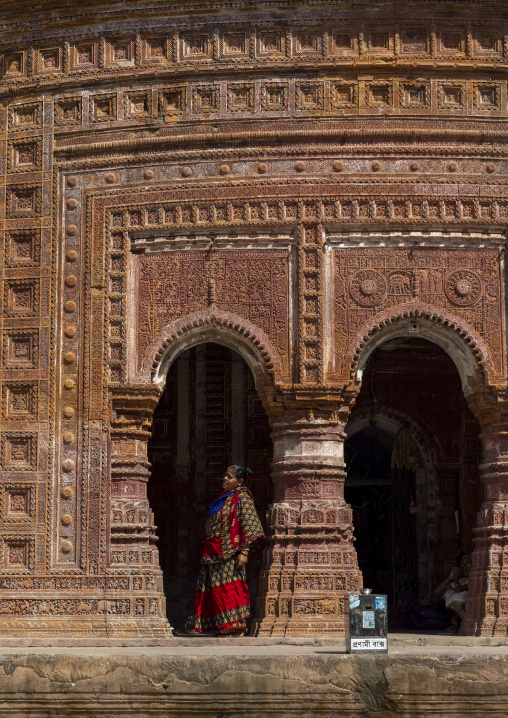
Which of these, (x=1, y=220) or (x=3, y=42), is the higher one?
(x=3, y=42)

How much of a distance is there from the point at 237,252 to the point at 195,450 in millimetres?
3203

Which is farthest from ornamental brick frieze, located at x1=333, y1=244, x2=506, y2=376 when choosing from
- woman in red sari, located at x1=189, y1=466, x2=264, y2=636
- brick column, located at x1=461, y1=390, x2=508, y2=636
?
woman in red sari, located at x1=189, y1=466, x2=264, y2=636

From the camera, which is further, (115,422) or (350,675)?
(115,422)

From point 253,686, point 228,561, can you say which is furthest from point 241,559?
point 253,686

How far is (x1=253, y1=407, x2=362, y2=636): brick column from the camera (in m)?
13.2

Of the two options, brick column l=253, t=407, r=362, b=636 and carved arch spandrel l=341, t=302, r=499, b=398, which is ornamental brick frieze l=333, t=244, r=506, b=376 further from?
brick column l=253, t=407, r=362, b=636

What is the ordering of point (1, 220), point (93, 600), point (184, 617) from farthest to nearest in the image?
→ point (184, 617) → point (1, 220) → point (93, 600)

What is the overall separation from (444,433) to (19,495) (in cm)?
525

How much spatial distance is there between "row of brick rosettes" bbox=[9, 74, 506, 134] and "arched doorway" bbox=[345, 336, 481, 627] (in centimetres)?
321

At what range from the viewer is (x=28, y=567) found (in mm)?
13867

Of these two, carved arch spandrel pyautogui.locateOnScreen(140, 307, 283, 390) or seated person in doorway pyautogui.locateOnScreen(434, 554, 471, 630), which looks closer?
carved arch spandrel pyautogui.locateOnScreen(140, 307, 283, 390)

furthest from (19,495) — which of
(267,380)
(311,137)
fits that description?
(311,137)

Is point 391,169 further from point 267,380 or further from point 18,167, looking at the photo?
point 18,167

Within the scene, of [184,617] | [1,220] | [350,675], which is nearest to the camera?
[350,675]
